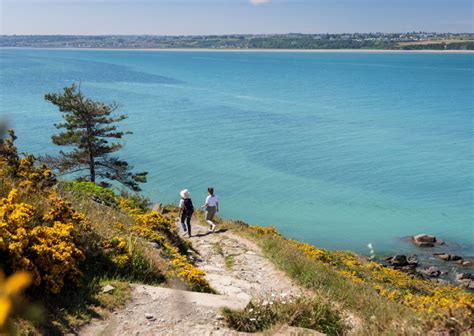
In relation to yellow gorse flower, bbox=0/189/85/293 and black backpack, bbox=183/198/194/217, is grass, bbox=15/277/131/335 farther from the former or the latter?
black backpack, bbox=183/198/194/217

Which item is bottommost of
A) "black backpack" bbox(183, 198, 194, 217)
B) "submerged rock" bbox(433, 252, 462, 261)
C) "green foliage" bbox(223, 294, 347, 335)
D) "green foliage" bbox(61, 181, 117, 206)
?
"submerged rock" bbox(433, 252, 462, 261)

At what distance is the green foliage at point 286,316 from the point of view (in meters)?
7.26

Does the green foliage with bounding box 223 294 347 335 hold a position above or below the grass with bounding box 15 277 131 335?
below

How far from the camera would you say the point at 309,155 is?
49.9 meters

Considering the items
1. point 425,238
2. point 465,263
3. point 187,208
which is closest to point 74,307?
point 187,208

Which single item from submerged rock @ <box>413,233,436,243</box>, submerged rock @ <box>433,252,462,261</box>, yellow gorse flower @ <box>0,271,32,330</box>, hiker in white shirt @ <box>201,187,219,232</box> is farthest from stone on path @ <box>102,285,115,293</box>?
submerged rock @ <box>413,233,436,243</box>

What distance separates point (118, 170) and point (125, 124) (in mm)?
33629

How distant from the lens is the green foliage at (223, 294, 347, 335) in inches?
286

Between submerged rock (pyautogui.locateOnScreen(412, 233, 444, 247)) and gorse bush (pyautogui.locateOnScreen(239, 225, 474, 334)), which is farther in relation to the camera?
submerged rock (pyautogui.locateOnScreen(412, 233, 444, 247))

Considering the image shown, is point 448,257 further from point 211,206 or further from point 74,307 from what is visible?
point 74,307

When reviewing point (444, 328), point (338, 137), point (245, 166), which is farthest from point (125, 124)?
point (444, 328)

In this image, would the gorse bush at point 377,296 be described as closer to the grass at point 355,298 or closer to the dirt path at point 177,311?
the grass at point 355,298

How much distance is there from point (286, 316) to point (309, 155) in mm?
43200

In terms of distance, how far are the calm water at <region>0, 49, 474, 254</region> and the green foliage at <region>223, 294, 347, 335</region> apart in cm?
2144
